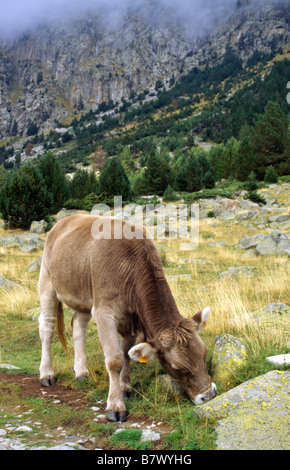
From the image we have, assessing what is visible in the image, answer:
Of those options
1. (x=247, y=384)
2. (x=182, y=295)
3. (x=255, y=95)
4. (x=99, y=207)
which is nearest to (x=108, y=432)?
(x=247, y=384)

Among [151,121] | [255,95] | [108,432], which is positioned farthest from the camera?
[151,121]

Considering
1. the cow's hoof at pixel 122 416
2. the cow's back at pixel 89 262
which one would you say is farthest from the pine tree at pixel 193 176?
the cow's hoof at pixel 122 416

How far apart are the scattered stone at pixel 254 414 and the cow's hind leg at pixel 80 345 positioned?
203 centimetres

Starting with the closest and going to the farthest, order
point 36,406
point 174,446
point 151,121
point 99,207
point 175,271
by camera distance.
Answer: point 174,446 < point 36,406 < point 175,271 < point 99,207 < point 151,121

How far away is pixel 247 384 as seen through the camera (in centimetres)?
306

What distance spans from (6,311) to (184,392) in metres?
6.32

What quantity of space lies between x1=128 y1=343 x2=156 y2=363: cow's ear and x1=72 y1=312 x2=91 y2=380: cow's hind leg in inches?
64.1

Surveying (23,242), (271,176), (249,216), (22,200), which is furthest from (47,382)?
(271,176)

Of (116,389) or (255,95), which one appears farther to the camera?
(255,95)

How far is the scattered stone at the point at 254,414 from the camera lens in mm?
2373

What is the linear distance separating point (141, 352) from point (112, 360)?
471 mm

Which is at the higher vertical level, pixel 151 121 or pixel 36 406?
pixel 151 121

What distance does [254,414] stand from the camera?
8.68ft

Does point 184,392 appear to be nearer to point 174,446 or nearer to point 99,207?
point 174,446
